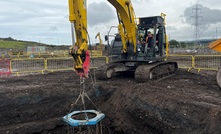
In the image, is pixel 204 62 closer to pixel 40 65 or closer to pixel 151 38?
pixel 151 38

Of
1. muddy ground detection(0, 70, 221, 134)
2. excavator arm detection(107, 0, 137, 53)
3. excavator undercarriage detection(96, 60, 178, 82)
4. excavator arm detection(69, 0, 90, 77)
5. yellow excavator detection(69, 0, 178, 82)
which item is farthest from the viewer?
excavator undercarriage detection(96, 60, 178, 82)

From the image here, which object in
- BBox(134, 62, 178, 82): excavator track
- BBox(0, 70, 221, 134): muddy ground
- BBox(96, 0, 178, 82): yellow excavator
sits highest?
BBox(96, 0, 178, 82): yellow excavator

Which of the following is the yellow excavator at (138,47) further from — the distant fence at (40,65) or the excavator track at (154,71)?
the distant fence at (40,65)

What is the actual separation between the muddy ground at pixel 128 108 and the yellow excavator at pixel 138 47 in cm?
110

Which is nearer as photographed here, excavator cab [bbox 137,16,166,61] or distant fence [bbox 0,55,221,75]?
excavator cab [bbox 137,16,166,61]

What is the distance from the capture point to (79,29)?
7109 mm

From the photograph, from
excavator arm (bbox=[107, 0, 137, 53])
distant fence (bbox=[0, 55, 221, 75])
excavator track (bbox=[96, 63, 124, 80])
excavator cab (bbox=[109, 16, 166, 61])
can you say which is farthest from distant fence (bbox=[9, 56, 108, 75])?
excavator arm (bbox=[107, 0, 137, 53])

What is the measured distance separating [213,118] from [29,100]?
22.2 ft

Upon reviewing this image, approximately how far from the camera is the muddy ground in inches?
277

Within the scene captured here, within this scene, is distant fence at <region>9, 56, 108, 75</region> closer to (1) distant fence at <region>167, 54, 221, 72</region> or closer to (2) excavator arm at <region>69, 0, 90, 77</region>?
(1) distant fence at <region>167, 54, 221, 72</region>

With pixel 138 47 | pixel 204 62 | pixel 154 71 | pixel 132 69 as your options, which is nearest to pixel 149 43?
pixel 138 47

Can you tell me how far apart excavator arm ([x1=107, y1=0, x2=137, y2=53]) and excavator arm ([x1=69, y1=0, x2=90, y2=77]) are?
3786mm

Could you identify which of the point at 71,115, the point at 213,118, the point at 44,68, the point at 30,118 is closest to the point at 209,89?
the point at 213,118

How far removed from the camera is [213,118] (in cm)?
647
